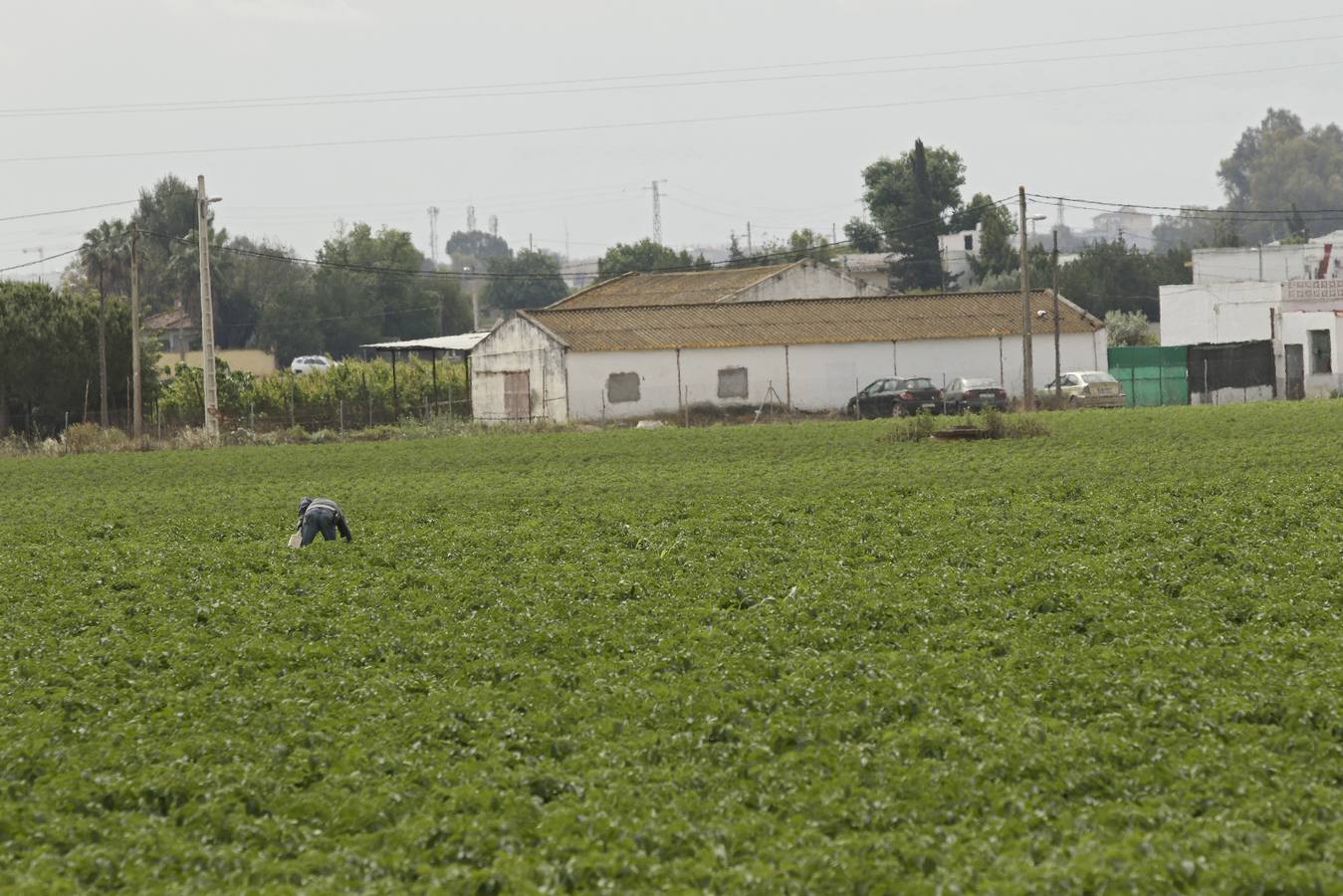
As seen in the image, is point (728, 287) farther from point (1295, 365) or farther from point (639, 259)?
point (639, 259)

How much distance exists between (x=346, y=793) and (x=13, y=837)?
1922mm

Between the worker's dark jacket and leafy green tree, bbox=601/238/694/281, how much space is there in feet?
330

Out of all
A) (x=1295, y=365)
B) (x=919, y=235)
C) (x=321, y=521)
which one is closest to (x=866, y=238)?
(x=919, y=235)

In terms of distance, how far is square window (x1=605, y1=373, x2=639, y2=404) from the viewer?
2272 inches

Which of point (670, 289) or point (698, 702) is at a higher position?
point (670, 289)

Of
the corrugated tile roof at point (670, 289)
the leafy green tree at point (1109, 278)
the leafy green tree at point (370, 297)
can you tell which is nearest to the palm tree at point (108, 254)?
the leafy green tree at point (370, 297)

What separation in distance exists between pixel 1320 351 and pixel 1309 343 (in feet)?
1.70

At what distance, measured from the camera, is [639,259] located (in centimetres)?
12544

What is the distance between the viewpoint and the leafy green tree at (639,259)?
124 metres

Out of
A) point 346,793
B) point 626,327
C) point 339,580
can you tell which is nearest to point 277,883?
point 346,793

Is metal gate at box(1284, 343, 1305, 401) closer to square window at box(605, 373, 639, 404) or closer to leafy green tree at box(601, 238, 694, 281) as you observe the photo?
square window at box(605, 373, 639, 404)

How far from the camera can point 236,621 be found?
50.2ft

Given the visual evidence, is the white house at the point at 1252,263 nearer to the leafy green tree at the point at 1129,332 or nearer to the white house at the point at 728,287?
the leafy green tree at the point at 1129,332

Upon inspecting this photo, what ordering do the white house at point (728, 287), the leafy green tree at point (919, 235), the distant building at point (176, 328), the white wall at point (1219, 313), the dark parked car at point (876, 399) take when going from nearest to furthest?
the dark parked car at point (876, 399), the white wall at point (1219, 313), the white house at point (728, 287), the distant building at point (176, 328), the leafy green tree at point (919, 235)
